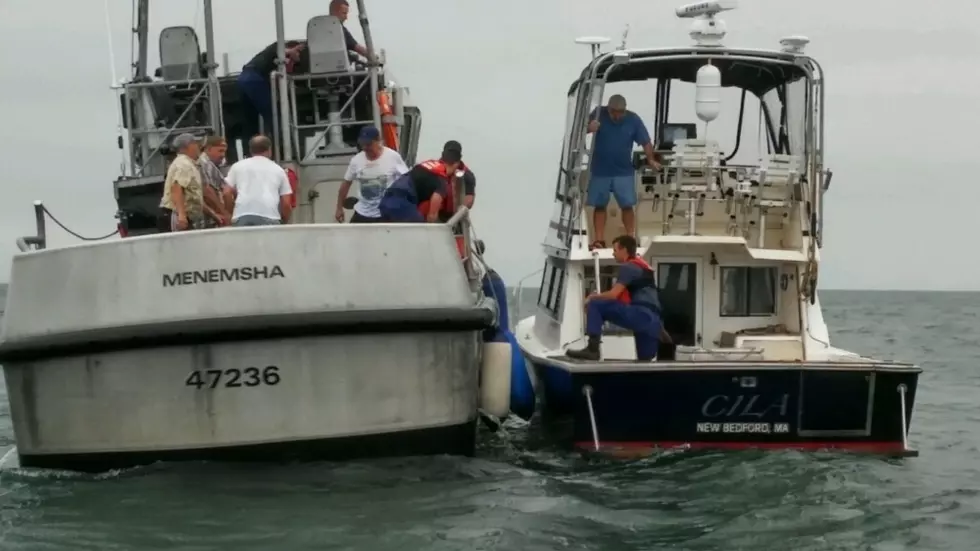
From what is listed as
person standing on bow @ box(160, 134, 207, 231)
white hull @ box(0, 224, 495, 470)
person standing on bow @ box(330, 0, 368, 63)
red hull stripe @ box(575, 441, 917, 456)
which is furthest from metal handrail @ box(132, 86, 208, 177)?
red hull stripe @ box(575, 441, 917, 456)

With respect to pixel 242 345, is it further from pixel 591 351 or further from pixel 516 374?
pixel 516 374

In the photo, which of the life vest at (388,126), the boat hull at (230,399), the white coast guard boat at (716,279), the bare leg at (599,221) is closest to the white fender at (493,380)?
the white coast guard boat at (716,279)

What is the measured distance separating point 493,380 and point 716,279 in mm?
3108

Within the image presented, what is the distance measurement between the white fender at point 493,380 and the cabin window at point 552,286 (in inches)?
104

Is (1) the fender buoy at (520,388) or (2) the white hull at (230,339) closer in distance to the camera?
(2) the white hull at (230,339)

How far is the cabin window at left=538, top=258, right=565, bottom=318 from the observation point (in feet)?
47.7

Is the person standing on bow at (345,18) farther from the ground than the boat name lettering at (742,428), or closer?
farther from the ground

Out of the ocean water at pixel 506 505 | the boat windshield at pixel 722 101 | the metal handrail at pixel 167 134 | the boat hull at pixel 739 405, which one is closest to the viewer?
the ocean water at pixel 506 505

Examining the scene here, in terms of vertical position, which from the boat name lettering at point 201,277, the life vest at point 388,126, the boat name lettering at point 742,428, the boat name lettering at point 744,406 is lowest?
the boat name lettering at point 742,428

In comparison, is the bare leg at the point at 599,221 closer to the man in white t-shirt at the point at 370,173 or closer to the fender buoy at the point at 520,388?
the fender buoy at the point at 520,388

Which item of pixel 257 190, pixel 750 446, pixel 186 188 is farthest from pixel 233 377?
pixel 750 446

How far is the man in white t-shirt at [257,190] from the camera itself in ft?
33.6

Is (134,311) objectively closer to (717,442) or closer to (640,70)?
(717,442)

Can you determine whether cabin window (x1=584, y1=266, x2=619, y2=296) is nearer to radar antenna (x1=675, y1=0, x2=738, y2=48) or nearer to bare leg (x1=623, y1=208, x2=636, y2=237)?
bare leg (x1=623, y1=208, x2=636, y2=237)
